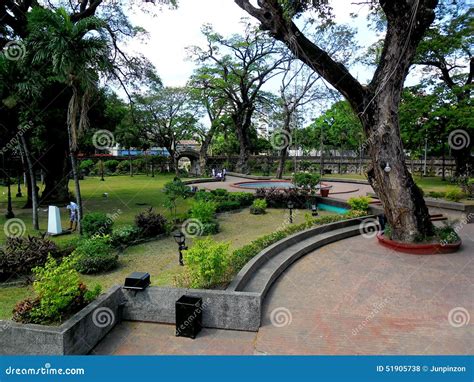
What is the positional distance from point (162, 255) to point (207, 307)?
409 cm

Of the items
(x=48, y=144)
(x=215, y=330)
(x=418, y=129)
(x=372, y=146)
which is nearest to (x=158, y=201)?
(x=48, y=144)

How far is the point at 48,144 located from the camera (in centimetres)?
1616

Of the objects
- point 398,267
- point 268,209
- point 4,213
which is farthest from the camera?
point 268,209

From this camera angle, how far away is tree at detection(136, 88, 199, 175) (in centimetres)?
3828

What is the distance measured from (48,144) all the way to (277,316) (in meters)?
15.2

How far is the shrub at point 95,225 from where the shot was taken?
9.68 meters

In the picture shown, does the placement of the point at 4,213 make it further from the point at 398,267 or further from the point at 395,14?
A: the point at 395,14

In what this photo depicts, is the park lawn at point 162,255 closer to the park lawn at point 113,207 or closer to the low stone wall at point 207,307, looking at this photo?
the low stone wall at point 207,307

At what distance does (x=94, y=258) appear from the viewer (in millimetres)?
7996

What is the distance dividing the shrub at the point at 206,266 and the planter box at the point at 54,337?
1.72 metres

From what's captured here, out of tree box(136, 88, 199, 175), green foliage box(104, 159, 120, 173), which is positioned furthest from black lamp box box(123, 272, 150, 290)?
green foliage box(104, 159, 120, 173)

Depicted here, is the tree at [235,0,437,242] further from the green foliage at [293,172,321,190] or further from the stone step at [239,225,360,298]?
the green foliage at [293,172,321,190]

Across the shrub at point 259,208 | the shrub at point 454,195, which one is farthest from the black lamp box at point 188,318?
the shrub at point 454,195

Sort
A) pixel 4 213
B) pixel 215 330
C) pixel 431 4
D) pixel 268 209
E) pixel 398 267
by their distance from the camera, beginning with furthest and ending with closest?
pixel 268 209 → pixel 4 213 → pixel 431 4 → pixel 398 267 → pixel 215 330
